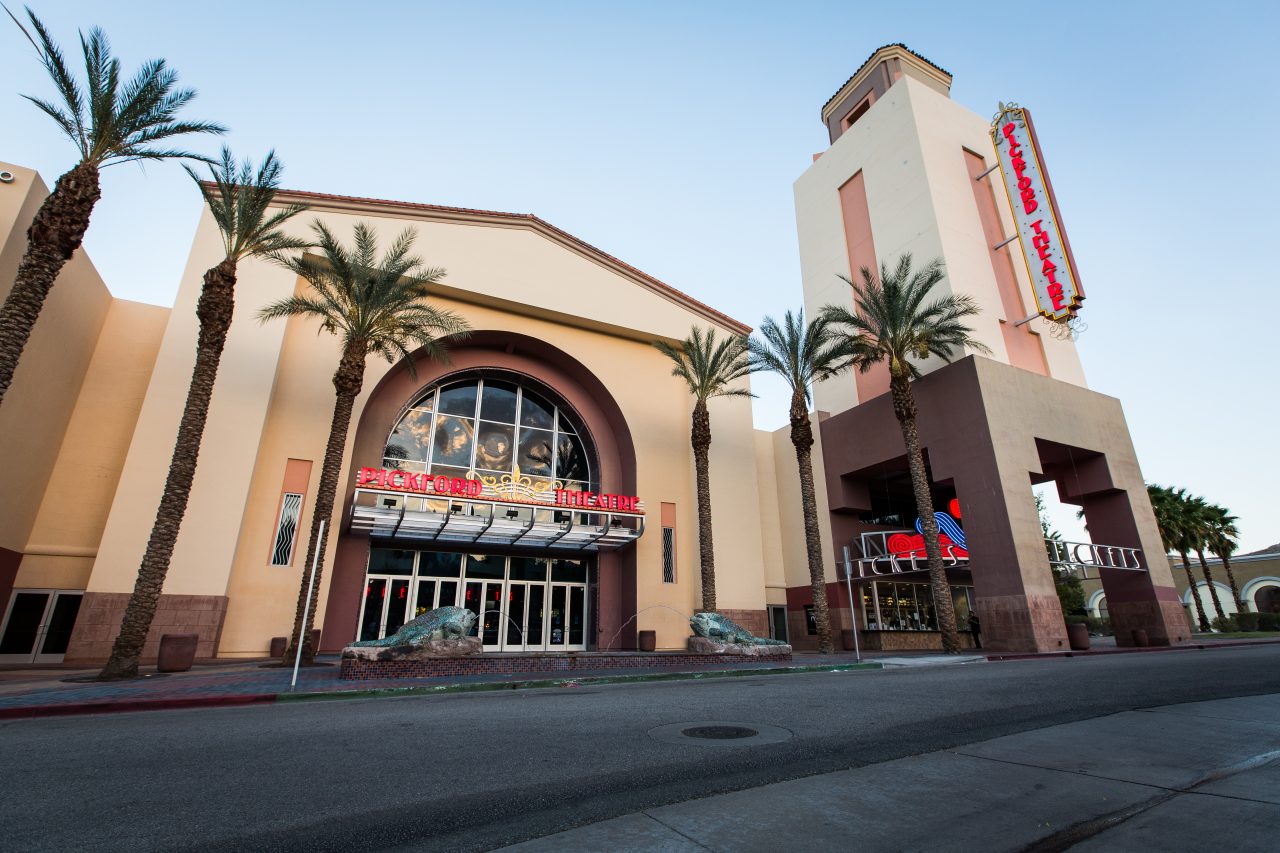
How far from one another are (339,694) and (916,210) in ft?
104

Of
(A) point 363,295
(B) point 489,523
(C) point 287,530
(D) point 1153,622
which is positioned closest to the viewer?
(A) point 363,295

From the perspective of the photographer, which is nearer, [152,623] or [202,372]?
[202,372]

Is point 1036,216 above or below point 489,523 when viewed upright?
above

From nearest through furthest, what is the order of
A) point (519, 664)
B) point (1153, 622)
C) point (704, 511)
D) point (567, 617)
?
point (519, 664)
point (704, 511)
point (567, 617)
point (1153, 622)

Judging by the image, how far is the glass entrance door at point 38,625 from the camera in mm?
17391

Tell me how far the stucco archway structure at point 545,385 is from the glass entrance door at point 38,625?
7.16 m

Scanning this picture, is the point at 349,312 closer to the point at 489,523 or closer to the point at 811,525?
the point at 489,523

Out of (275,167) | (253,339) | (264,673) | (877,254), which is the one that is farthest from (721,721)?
(877,254)

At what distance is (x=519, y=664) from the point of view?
1541cm

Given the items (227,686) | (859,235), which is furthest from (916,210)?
(227,686)

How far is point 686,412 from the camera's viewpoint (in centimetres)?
2922

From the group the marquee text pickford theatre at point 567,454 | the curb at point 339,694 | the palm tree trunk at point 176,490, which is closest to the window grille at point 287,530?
the marquee text pickford theatre at point 567,454

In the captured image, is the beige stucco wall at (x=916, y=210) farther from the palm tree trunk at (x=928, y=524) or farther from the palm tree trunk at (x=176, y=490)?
the palm tree trunk at (x=176, y=490)

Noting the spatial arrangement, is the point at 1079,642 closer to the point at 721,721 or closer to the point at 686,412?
the point at 686,412
